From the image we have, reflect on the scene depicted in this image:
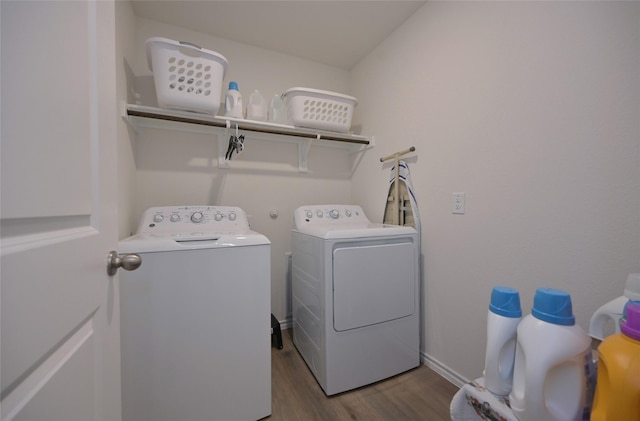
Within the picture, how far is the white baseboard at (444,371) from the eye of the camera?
145 cm

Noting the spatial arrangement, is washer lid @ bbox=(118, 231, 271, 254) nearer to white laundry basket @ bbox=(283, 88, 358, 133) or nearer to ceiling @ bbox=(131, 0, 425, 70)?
white laundry basket @ bbox=(283, 88, 358, 133)

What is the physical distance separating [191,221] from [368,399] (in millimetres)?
1535

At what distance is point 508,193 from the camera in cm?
121

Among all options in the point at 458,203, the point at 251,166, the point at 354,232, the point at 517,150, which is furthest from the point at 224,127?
the point at 517,150

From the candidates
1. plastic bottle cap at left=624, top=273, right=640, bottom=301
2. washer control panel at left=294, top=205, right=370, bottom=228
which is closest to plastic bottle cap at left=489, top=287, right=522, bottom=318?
plastic bottle cap at left=624, top=273, right=640, bottom=301

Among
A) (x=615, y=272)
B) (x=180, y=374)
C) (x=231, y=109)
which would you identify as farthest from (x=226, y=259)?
(x=615, y=272)

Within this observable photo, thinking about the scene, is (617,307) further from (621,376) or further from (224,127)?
(224,127)

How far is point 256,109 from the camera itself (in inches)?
71.4

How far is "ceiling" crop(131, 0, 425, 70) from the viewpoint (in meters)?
1.61

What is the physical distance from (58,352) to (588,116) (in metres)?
1.76

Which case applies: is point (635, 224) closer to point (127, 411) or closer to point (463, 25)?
point (463, 25)

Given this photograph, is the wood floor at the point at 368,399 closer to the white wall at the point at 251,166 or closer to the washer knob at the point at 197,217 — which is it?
the white wall at the point at 251,166

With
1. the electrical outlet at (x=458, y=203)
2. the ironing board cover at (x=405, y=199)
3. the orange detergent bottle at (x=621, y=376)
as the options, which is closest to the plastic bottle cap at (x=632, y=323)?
the orange detergent bottle at (x=621, y=376)

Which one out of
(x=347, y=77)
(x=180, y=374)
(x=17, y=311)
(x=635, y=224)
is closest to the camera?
(x=17, y=311)
